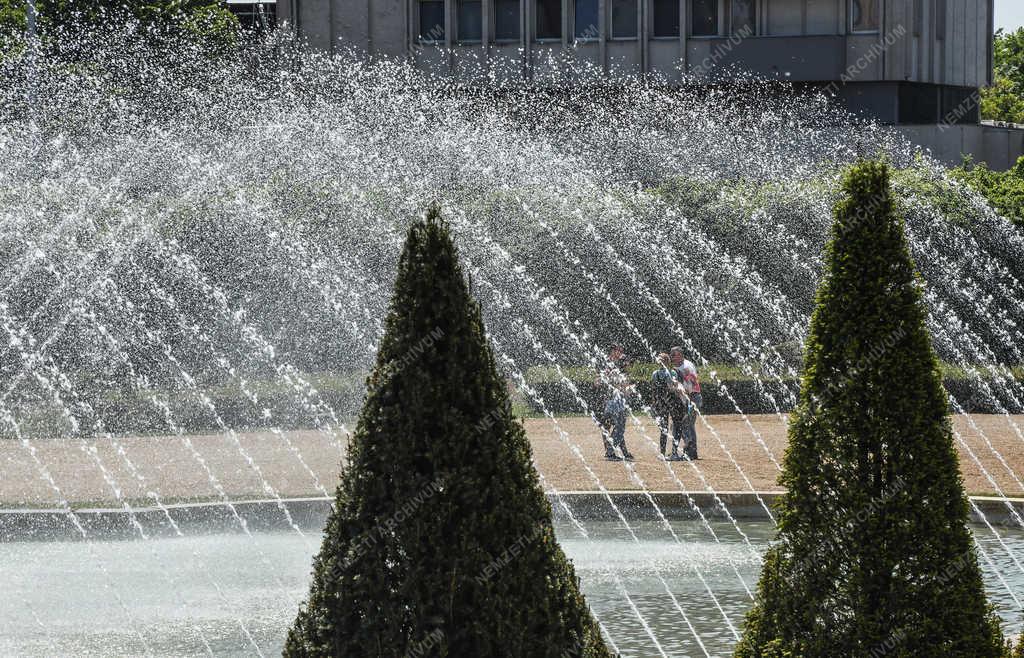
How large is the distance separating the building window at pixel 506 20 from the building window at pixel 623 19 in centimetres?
302

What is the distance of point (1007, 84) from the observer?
218 feet

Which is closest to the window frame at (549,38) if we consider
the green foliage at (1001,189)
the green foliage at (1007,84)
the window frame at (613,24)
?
the window frame at (613,24)

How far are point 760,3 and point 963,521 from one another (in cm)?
4160

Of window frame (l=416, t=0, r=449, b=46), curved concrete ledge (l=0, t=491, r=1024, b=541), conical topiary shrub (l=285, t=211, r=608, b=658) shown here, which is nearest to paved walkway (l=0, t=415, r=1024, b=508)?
curved concrete ledge (l=0, t=491, r=1024, b=541)

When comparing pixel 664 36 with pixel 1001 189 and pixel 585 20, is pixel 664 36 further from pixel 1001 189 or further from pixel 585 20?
pixel 1001 189

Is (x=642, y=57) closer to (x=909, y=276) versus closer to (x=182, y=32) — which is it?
(x=182, y=32)

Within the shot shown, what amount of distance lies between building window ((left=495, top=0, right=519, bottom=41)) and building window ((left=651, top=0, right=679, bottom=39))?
429 cm

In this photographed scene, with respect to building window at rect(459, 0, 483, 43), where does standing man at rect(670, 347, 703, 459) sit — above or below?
below

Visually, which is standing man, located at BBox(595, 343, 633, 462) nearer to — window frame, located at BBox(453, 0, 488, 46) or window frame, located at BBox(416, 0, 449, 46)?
window frame, located at BBox(453, 0, 488, 46)

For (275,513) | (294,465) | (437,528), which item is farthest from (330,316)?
(437,528)

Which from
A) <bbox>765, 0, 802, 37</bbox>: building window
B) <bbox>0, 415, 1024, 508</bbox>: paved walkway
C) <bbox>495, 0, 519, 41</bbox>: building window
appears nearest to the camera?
<bbox>0, 415, 1024, 508</bbox>: paved walkway

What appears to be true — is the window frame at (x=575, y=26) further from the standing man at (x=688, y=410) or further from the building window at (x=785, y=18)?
the standing man at (x=688, y=410)

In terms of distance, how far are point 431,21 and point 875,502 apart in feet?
141

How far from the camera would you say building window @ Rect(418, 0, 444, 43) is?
4672 cm
